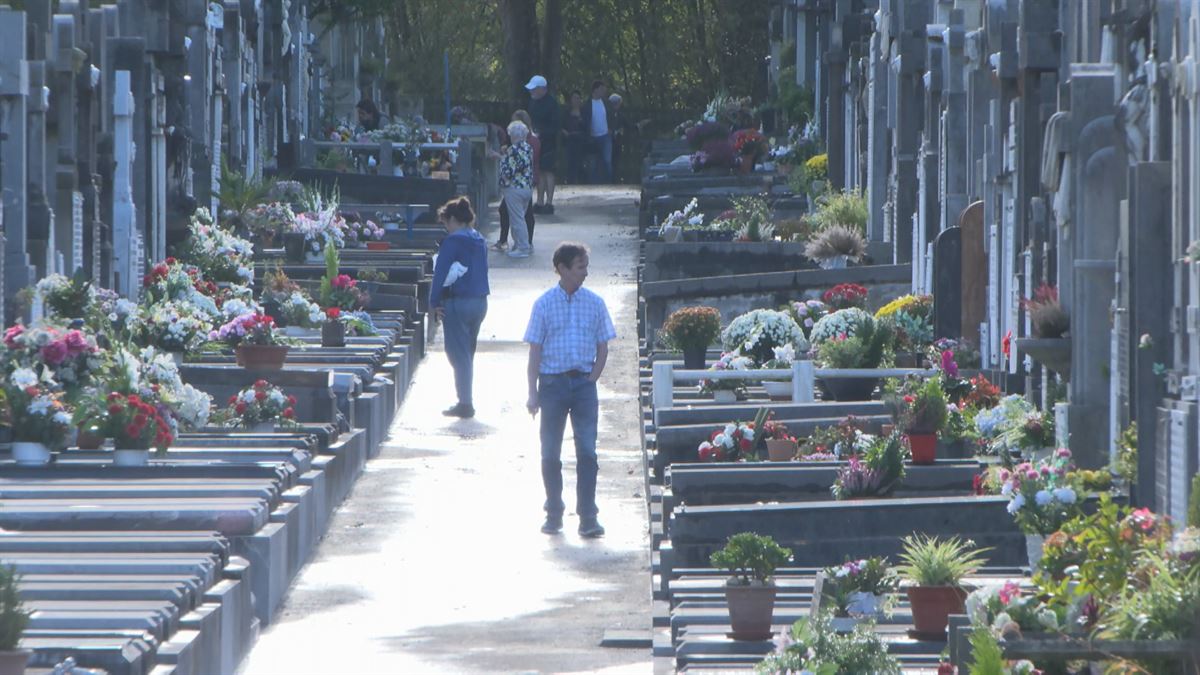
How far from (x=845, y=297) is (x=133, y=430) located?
7522 millimetres

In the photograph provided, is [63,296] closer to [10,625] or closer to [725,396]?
[725,396]

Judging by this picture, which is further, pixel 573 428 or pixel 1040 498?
pixel 573 428

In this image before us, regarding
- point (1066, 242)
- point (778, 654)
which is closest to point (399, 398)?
point (1066, 242)

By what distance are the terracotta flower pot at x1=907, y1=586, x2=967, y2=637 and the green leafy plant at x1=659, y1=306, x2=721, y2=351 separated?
8040mm

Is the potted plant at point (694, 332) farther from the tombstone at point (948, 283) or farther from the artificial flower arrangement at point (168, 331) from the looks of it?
the artificial flower arrangement at point (168, 331)

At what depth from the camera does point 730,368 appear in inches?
634

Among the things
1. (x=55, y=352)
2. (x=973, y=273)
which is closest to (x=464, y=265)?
(x=973, y=273)

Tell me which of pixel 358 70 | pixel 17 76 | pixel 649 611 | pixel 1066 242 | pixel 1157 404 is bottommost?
pixel 649 611

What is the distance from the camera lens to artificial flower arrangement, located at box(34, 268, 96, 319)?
15086mm

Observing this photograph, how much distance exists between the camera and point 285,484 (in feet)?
39.5

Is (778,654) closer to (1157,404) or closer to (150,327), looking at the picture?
(1157,404)

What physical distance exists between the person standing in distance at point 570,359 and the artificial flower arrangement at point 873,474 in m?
1.59

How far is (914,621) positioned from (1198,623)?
2087 millimetres

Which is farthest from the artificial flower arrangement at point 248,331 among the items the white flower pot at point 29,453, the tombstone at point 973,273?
the tombstone at point 973,273
